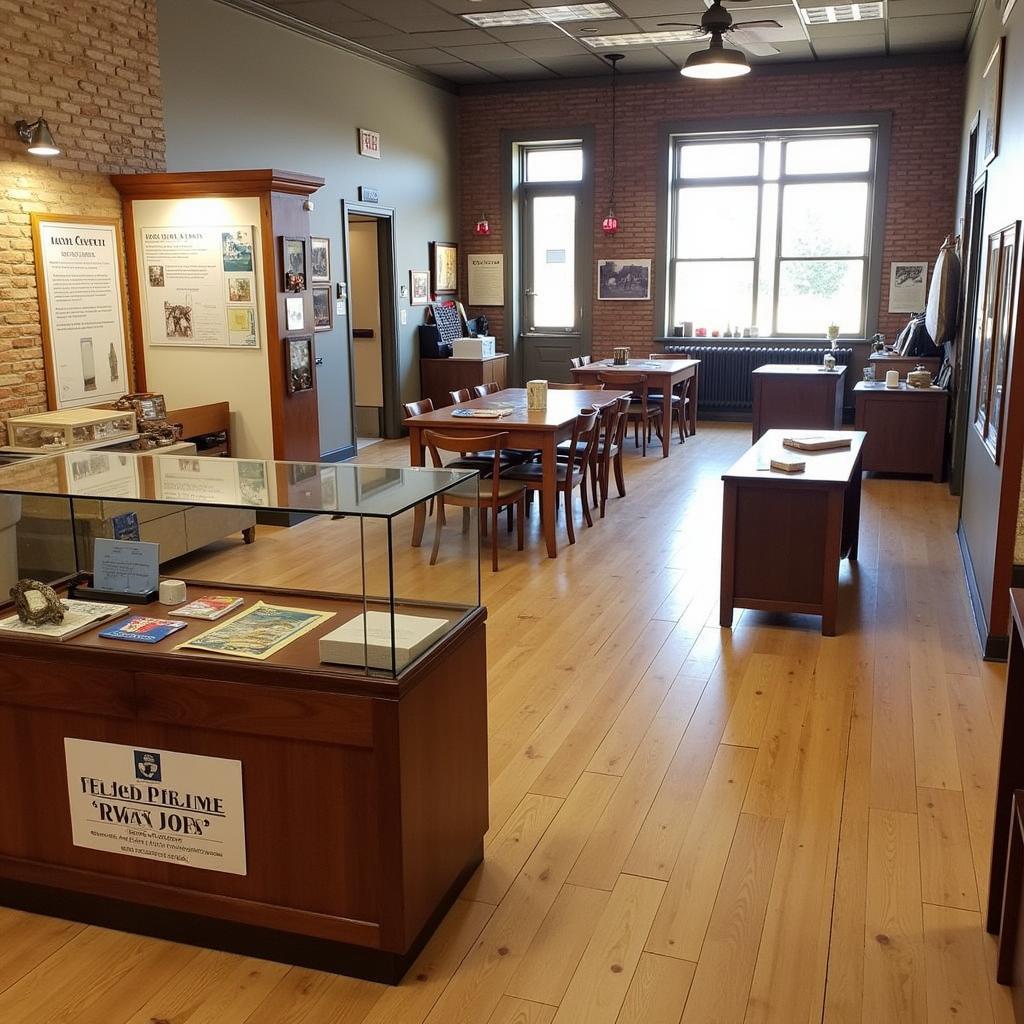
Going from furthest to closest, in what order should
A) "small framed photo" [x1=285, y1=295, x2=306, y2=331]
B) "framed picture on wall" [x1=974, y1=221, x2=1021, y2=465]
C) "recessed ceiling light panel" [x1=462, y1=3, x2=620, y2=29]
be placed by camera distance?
"recessed ceiling light panel" [x1=462, y1=3, x2=620, y2=29] < "small framed photo" [x1=285, y1=295, x2=306, y2=331] < "framed picture on wall" [x1=974, y1=221, x2=1021, y2=465]

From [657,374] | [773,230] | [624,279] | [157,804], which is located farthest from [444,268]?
[157,804]

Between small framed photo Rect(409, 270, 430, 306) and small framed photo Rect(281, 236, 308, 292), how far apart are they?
3.95 metres

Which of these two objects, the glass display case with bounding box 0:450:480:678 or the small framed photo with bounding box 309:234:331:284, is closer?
the glass display case with bounding box 0:450:480:678

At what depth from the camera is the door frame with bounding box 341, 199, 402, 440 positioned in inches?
373

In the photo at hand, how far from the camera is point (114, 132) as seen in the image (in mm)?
6344

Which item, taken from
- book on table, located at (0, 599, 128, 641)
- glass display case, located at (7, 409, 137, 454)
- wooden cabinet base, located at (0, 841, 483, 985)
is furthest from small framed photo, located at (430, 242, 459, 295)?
wooden cabinet base, located at (0, 841, 483, 985)

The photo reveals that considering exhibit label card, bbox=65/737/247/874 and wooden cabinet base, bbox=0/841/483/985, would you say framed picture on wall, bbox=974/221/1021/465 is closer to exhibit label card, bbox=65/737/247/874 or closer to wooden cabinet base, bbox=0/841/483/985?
wooden cabinet base, bbox=0/841/483/985

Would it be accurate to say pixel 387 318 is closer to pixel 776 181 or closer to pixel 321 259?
pixel 321 259

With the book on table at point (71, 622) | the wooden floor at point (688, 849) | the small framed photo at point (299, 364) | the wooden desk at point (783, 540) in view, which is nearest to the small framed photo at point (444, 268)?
the small framed photo at point (299, 364)

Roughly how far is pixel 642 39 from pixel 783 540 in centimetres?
626

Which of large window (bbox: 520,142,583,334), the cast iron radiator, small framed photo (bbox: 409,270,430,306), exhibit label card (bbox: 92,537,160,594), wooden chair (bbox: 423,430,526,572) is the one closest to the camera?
exhibit label card (bbox: 92,537,160,594)

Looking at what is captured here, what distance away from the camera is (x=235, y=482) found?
102 inches

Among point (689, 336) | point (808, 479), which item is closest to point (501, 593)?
point (808, 479)

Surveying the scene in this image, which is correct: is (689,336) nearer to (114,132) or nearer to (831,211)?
(831,211)
